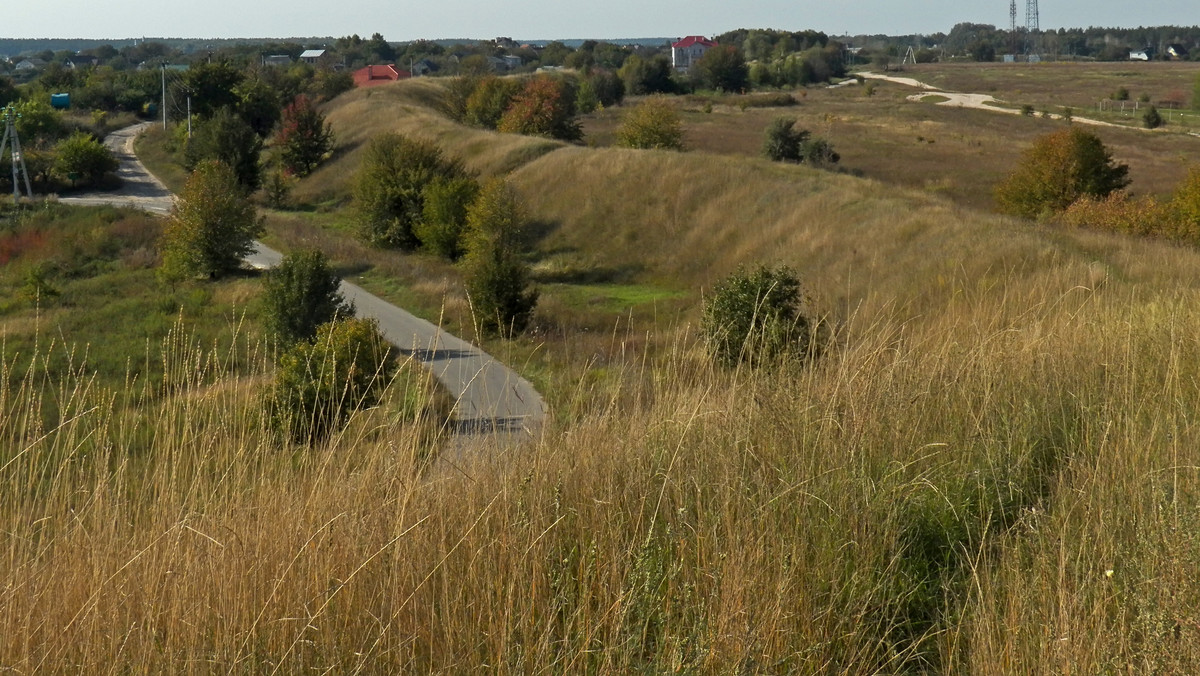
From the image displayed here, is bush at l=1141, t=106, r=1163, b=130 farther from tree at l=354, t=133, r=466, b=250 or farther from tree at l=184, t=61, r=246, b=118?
tree at l=184, t=61, r=246, b=118

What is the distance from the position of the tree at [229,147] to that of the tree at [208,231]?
651 inches

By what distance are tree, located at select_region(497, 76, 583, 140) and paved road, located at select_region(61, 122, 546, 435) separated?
1860cm

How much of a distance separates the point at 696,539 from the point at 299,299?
1871cm

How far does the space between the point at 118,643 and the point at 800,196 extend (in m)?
31.6

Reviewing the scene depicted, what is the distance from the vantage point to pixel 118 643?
105 inches

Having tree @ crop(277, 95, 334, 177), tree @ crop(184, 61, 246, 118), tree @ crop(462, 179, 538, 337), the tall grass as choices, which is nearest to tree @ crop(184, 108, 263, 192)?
tree @ crop(277, 95, 334, 177)

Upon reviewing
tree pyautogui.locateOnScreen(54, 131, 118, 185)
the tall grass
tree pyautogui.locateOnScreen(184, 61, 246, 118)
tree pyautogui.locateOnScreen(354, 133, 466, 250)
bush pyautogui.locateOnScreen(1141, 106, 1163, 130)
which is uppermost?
tree pyautogui.locateOnScreen(184, 61, 246, 118)

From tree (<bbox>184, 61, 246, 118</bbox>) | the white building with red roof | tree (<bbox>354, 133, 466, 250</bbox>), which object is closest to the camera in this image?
tree (<bbox>354, 133, 466, 250</bbox>)

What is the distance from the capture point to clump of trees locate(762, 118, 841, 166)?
176 ft

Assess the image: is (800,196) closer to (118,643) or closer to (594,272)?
(594,272)

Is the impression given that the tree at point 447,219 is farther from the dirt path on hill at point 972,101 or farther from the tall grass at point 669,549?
the dirt path on hill at point 972,101

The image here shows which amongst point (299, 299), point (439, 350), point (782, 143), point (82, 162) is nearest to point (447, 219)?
point (299, 299)

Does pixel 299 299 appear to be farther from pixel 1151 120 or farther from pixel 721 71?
pixel 721 71

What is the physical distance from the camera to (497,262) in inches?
940
